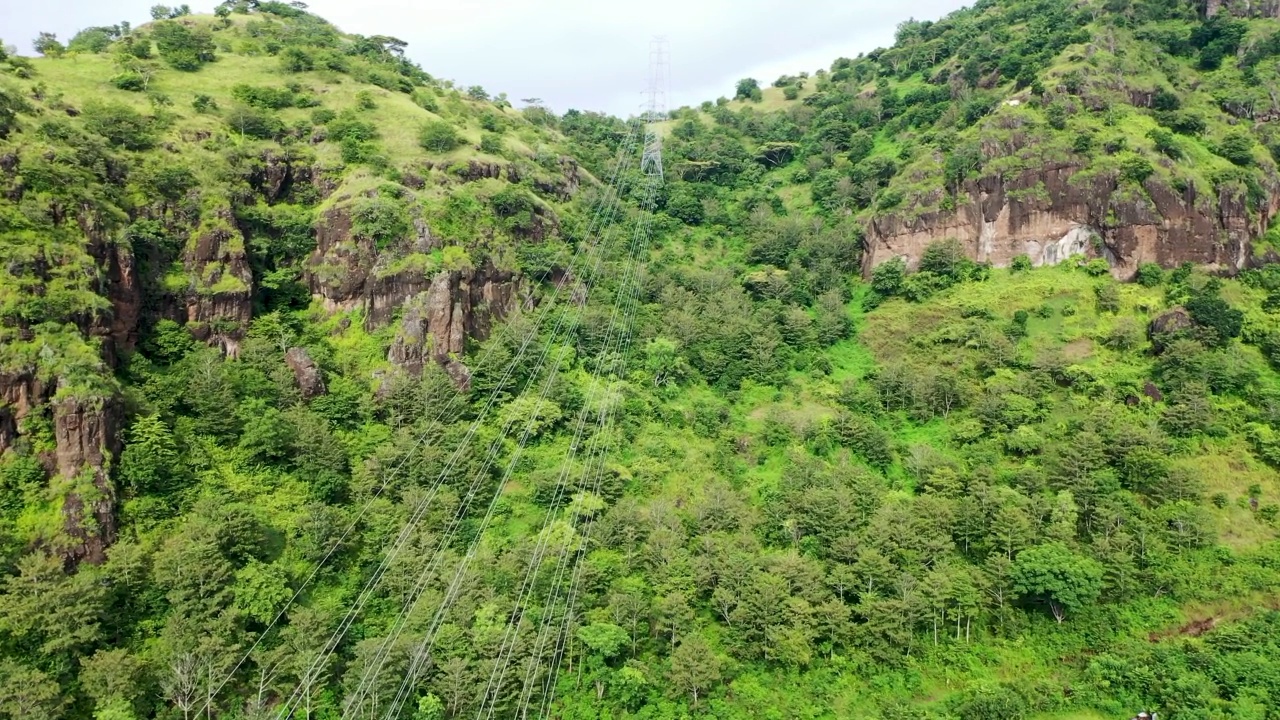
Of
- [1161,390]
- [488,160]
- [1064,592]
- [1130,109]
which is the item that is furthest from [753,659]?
[1130,109]

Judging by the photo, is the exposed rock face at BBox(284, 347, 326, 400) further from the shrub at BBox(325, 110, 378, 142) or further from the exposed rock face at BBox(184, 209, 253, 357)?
the shrub at BBox(325, 110, 378, 142)

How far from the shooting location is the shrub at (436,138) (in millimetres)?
69438

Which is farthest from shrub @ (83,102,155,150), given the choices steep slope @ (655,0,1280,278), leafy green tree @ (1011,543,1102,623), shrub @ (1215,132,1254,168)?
shrub @ (1215,132,1254,168)

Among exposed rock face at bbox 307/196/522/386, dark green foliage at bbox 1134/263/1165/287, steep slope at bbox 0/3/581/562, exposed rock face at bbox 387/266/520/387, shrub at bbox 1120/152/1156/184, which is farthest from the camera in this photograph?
shrub at bbox 1120/152/1156/184

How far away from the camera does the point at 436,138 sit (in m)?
69.5

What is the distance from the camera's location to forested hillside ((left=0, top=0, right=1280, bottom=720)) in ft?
121

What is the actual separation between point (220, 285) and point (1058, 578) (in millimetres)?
55350

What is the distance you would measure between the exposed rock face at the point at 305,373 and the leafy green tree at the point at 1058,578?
44.1 meters

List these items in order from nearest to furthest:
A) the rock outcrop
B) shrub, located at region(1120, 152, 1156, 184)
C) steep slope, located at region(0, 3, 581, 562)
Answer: steep slope, located at region(0, 3, 581, 562) → the rock outcrop → shrub, located at region(1120, 152, 1156, 184)

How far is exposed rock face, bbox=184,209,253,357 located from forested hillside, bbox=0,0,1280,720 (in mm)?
240

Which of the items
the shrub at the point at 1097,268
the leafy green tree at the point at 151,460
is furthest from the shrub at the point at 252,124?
the shrub at the point at 1097,268

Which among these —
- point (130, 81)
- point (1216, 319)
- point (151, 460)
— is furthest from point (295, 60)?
point (1216, 319)

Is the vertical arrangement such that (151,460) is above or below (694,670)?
above

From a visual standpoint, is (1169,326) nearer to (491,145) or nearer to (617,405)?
(617,405)
